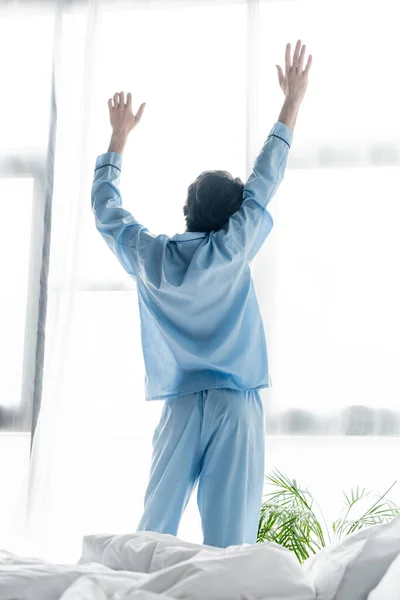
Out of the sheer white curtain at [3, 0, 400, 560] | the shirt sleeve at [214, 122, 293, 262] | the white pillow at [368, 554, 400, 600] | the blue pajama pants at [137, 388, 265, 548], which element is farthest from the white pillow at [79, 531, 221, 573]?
the sheer white curtain at [3, 0, 400, 560]

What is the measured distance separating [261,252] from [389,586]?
1887 millimetres

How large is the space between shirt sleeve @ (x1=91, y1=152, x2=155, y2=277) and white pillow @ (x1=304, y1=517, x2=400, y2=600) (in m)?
1.07

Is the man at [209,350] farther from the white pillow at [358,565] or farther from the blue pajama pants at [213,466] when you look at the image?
the white pillow at [358,565]

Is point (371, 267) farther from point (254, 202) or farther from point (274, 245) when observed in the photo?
point (254, 202)

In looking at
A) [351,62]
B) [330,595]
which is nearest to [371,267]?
[351,62]

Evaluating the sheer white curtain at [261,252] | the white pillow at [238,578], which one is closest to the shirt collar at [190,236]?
the sheer white curtain at [261,252]

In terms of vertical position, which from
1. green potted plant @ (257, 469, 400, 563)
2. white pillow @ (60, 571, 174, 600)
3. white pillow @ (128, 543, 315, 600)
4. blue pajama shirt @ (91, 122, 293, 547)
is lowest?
green potted plant @ (257, 469, 400, 563)

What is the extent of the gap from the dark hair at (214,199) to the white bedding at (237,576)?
3.37 feet

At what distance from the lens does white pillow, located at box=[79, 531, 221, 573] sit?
1135 millimetres

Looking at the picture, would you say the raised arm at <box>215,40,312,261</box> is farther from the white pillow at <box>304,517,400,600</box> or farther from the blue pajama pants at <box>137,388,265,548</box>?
the white pillow at <box>304,517,400,600</box>

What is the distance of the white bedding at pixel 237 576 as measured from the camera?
976mm

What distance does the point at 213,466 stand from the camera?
6.11 ft

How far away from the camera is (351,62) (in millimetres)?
2803

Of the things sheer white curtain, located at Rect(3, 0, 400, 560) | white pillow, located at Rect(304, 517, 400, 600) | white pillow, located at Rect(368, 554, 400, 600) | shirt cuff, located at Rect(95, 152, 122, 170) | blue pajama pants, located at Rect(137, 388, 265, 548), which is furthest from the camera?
sheer white curtain, located at Rect(3, 0, 400, 560)
